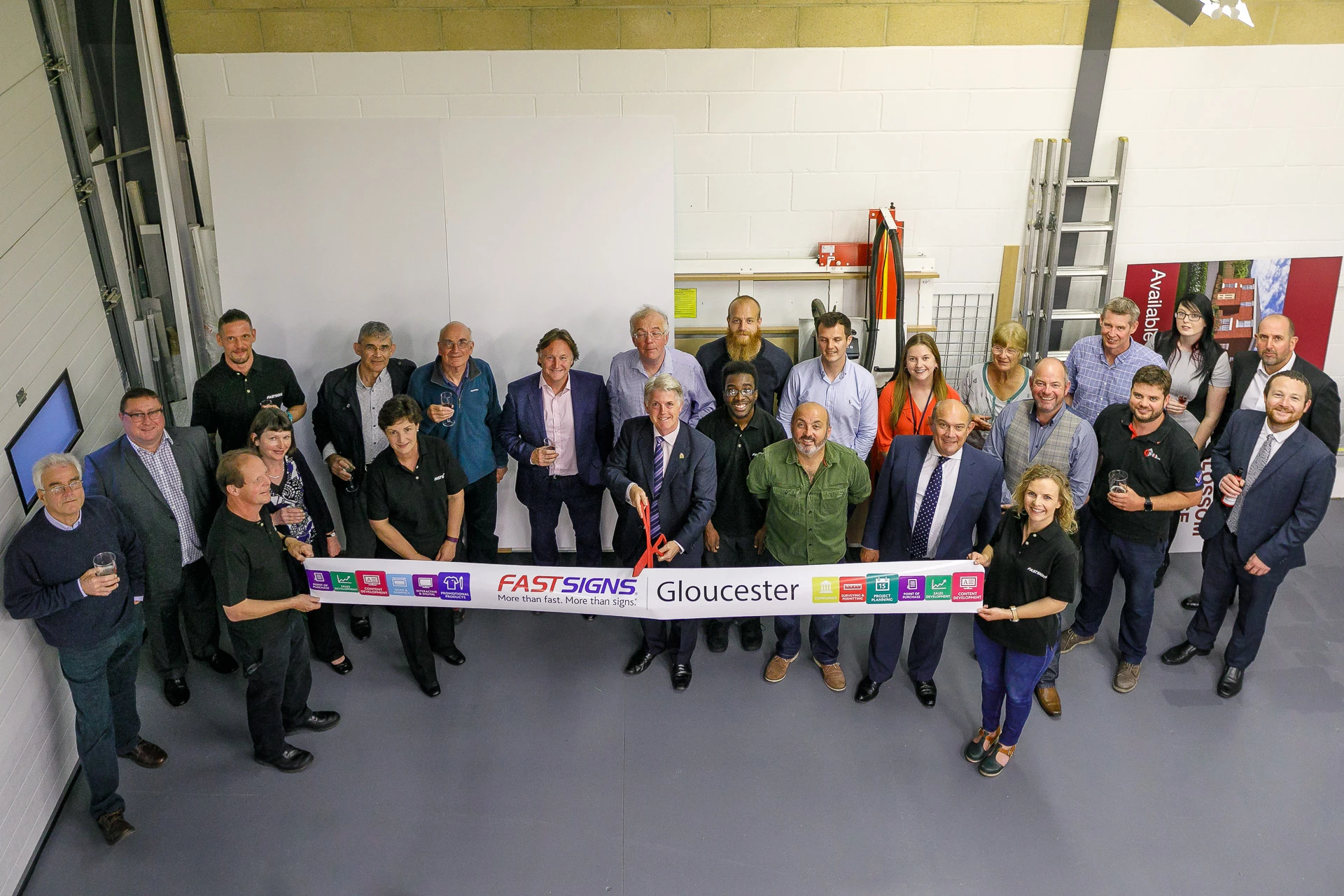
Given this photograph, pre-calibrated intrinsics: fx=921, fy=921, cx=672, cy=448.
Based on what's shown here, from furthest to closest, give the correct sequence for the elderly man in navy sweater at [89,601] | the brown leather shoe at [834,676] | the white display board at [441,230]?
the white display board at [441,230]
the brown leather shoe at [834,676]
the elderly man in navy sweater at [89,601]

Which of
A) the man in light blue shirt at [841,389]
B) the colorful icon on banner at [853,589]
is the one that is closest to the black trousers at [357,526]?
the man in light blue shirt at [841,389]

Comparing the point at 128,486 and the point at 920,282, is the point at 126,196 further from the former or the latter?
the point at 920,282

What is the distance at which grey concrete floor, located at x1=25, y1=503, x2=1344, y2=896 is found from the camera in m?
3.49

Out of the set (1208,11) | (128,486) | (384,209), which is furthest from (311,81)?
(1208,11)

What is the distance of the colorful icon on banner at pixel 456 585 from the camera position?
157 inches

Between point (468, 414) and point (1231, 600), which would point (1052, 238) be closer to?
point (1231, 600)

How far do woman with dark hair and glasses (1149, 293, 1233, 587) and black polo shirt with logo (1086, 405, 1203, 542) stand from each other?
88 cm

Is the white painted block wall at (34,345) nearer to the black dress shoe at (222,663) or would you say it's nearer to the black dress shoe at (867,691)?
the black dress shoe at (222,663)

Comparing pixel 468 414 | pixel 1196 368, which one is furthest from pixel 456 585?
pixel 1196 368

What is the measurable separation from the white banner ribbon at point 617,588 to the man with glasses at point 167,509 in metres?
0.61

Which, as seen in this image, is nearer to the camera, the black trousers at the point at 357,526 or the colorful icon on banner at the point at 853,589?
the colorful icon on banner at the point at 853,589

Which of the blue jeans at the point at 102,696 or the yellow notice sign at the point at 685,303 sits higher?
the yellow notice sign at the point at 685,303

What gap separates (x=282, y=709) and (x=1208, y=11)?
17.9ft

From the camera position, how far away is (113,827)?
3.61m
